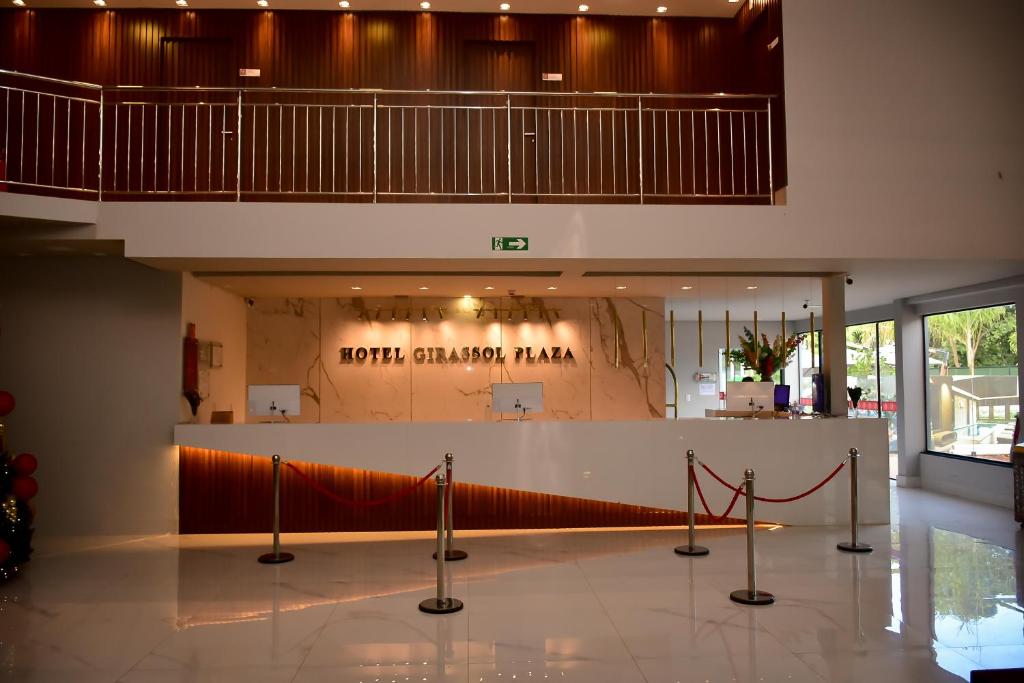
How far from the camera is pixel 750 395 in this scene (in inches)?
374

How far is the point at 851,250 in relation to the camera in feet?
26.2

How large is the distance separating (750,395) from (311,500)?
5.54 m

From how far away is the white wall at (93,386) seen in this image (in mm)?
8586

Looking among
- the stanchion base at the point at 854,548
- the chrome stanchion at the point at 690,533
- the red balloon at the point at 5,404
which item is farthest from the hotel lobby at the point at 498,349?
the red balloon at the point at 5,404

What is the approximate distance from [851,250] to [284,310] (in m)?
7.66

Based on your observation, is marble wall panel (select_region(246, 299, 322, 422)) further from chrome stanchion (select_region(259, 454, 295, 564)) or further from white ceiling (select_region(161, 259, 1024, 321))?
chrome stanchion (select_region(259, 454, 295, 564))

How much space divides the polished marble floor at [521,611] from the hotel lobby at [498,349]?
0.05 m

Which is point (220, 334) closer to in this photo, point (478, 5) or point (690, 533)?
point (478, 5)

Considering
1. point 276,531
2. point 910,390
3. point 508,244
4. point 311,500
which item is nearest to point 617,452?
point 508,244

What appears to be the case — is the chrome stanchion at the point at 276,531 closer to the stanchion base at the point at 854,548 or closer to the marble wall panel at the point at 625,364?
the marble wall panel at the point at 625,364

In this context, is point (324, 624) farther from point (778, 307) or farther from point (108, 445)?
point (778, 307)

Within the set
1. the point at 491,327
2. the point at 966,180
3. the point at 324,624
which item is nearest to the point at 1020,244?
the point at 966,180

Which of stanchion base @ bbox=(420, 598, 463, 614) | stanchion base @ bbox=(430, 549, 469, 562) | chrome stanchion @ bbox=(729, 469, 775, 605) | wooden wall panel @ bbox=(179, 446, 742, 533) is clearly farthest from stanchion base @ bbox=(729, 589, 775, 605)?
wooden wall panel @ bbox=(179, 446, 742, 533)

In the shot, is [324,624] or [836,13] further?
[836,13]
